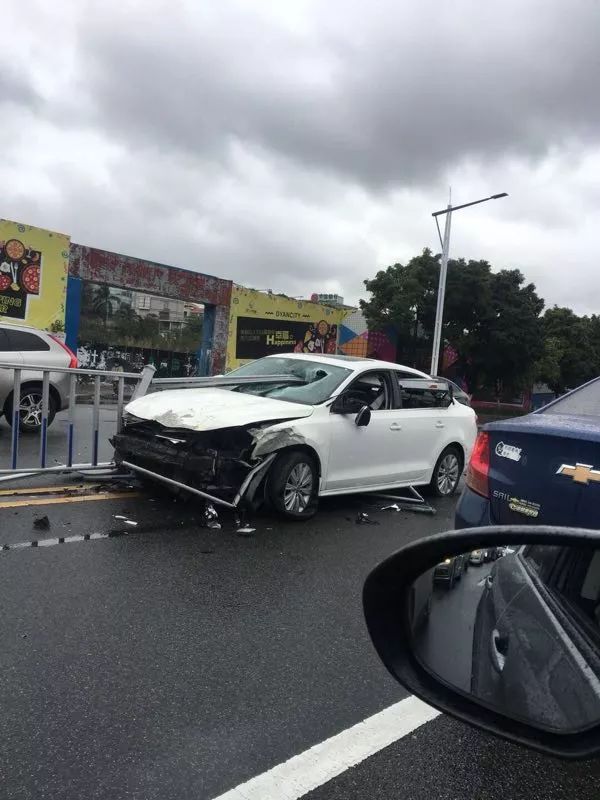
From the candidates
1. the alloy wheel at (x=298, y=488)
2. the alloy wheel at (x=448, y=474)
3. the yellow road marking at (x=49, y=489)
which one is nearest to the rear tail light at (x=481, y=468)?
the alloy wheel at (x=298, y=488)

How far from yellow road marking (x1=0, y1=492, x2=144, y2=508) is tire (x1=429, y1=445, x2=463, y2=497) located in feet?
11.7

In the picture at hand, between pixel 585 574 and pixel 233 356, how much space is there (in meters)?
25.3

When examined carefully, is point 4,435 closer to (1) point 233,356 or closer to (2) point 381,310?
(1) point 233,356

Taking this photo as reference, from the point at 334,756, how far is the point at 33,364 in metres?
9.32

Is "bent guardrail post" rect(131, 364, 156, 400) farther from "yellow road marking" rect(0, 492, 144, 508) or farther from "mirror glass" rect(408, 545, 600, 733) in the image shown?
"mirror glass" rect(408, 545, 600, 733)

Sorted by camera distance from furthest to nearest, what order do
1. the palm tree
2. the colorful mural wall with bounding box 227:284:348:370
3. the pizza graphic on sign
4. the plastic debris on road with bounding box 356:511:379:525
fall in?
the palm tree, the colorful mural wall with bounding box 227:284:348:370, the pizza graphic on sign, the plastic debris on road with bounding box 356:511:379:525

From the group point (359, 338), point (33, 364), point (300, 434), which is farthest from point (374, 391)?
point (359, 338)

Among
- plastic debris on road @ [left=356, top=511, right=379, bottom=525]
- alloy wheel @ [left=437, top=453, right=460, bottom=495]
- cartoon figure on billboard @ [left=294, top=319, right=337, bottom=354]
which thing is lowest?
plastic debris on road @ [left=356, top=511, right=379, bottom=525]

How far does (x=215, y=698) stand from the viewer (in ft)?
10.1

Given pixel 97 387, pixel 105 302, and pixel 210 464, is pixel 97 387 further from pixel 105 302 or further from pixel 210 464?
pixel 105 302

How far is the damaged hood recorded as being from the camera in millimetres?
5867

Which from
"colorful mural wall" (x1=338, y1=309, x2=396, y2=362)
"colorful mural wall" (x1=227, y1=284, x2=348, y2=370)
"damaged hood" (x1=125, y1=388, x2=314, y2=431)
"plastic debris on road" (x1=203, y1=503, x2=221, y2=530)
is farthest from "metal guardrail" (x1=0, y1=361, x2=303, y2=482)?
"colorful mural wall" (x1=338, y1=309, x2=396, y2=362)

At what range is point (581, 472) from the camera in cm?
294

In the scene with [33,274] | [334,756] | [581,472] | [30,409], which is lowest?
[334,756]
